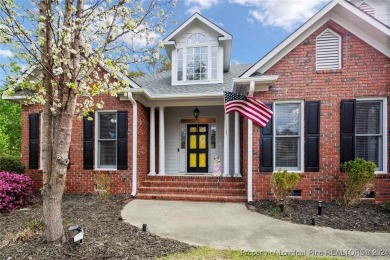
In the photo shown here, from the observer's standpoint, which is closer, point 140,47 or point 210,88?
point 140,47

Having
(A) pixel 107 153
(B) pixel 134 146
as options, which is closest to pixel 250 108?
(B) pixel 134 146

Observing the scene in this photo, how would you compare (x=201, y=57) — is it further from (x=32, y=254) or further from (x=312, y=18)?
(x=32, y=254)

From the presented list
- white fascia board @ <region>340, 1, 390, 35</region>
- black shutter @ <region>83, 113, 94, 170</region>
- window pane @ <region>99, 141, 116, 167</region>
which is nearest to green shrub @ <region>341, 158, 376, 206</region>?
white fascia board @ <region>340, 1, 390, 35</region>

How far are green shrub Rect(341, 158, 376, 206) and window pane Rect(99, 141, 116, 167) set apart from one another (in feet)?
22.3

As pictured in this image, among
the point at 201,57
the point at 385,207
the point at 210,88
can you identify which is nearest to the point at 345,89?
the point at 385,207

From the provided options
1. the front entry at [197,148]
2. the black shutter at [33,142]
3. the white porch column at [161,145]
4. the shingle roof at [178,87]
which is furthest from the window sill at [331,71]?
the black shutter at [33,142]

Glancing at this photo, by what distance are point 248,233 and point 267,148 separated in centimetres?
296

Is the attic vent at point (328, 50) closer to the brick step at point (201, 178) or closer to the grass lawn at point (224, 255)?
the brick step at point (201, 178)

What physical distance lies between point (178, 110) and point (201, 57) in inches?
91.3

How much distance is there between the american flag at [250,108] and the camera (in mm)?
6727

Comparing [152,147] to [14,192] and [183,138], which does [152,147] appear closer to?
[183,138]

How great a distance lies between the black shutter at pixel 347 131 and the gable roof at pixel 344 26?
169 cm

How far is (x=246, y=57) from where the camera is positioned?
1530cm

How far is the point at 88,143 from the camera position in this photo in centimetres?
816
